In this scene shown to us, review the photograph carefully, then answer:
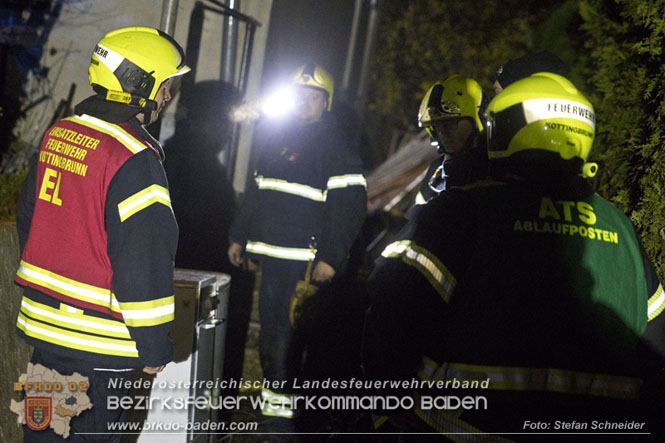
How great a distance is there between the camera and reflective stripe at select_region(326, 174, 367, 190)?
4.02 meters

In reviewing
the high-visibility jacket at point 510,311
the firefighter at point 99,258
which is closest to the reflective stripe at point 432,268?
the high-visibility jacket at point 510,311

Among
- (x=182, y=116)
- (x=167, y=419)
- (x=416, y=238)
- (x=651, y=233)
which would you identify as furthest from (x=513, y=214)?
(x=182, y=116)

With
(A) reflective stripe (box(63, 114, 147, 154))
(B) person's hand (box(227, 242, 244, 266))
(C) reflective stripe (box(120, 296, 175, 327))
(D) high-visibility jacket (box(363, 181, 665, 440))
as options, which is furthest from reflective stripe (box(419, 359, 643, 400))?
(B) person's hand (box(227, 242, 244, 266))

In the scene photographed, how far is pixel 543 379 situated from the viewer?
5.73 ft

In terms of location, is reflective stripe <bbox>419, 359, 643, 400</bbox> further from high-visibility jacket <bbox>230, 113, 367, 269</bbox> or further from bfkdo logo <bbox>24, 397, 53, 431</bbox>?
high-visibility jacket <bbox>230, 113, 367, 269</bbox>

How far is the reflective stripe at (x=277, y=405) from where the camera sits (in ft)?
12.8

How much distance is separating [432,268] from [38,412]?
1.71 m

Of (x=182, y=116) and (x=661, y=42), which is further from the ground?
(x=661, y=42)

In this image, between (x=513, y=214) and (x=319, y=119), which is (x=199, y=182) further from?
(x=513, y=214)

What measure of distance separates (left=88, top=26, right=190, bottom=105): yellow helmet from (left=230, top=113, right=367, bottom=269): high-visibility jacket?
164 cm

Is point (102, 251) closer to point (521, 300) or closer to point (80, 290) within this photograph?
point (80, 290)

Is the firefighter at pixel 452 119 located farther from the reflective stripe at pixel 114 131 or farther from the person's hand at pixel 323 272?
the reflective stripe at pixel 114 131

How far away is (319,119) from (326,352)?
1.95m

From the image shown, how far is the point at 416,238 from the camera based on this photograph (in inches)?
71.9
